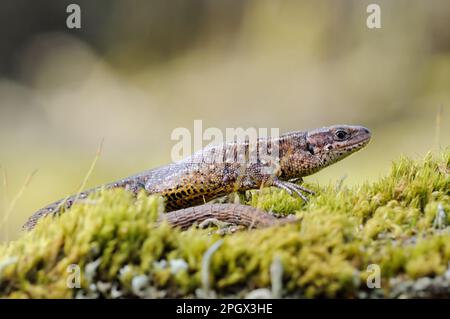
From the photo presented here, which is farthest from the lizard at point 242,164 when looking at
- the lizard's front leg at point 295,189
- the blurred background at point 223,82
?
the blurred background at point 223,82

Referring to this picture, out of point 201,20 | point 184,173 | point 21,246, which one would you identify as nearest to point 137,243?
point 21,246

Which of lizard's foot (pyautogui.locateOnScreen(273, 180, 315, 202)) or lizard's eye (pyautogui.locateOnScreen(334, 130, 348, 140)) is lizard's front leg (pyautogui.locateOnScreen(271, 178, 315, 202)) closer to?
lizard's foot (pyautogui.locateOnScreen(273, 180, 315, 202))

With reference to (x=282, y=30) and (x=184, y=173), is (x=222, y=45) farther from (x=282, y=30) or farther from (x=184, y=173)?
(x=184, y=173)

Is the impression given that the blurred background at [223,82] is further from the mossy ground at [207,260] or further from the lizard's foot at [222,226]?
the mossy ground at [207,260]

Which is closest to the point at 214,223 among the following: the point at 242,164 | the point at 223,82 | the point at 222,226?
the point at 222,226

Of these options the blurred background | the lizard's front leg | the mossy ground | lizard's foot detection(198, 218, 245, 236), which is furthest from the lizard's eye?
the blurred background

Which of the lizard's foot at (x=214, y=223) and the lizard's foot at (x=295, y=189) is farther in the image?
the lizard's foot at (x=295, y=189)

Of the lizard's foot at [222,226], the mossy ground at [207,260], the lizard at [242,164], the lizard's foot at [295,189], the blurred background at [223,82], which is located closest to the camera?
the mossy ground at [207,260]

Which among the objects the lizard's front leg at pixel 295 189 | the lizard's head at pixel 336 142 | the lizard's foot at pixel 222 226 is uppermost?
the lizard's head at pixel 336 142
